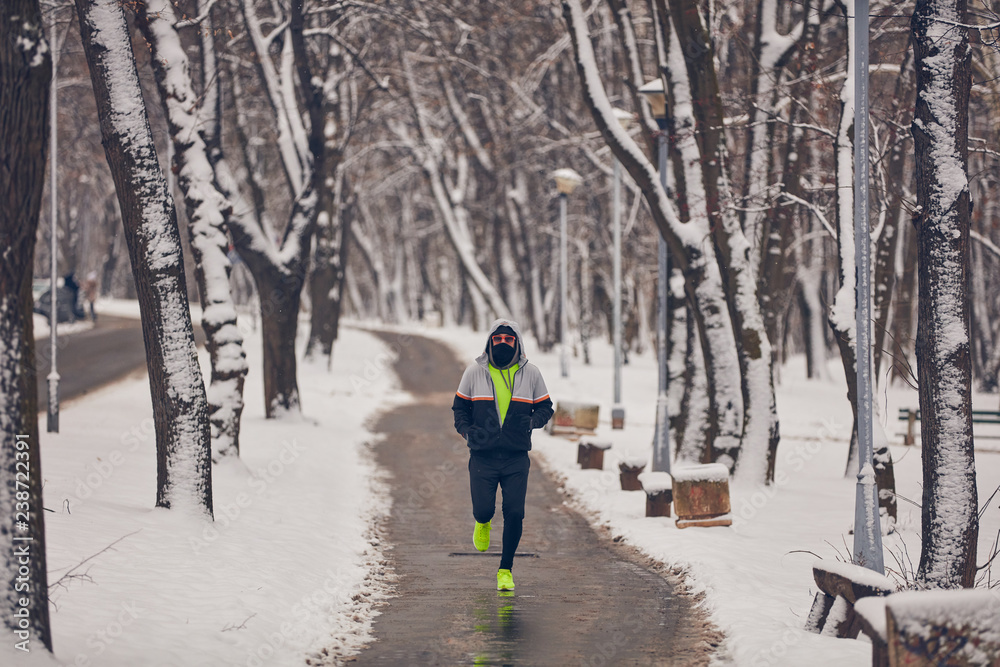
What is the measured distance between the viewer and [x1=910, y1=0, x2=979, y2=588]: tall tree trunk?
7684 mm

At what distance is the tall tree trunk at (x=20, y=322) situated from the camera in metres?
5.58

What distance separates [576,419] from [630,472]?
20.3ft

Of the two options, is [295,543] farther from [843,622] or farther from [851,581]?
[851,581]

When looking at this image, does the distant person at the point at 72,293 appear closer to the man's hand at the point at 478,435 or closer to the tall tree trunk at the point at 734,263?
the tall tree trunk at the point at 734,263

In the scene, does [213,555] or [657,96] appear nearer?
[213,555]

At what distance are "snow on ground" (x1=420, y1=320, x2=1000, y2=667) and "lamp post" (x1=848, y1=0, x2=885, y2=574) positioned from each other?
0.33 metres

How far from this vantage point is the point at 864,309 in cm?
805

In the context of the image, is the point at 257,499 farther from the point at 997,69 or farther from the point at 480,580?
the point at 997,69

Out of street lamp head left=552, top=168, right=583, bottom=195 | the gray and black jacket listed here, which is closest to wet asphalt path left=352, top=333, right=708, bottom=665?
the gray and black jacket

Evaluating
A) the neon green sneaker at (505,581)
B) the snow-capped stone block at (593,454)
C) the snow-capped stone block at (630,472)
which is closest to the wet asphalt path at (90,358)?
the snow-capped stone block at (593,454)

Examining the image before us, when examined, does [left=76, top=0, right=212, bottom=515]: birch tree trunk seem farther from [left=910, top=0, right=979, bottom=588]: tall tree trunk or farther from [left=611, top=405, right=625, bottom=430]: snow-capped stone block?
[left=611, top=405, right=625, bottom=430]: snow-capped stone block

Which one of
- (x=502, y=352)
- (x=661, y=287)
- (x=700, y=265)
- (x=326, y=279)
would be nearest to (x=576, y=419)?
(x=661, y=287)

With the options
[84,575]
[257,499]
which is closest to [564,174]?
[257,499]

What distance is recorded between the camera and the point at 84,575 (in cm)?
732
